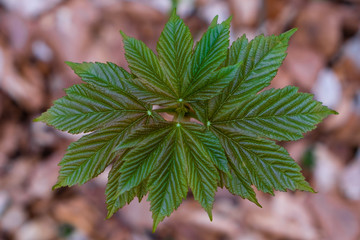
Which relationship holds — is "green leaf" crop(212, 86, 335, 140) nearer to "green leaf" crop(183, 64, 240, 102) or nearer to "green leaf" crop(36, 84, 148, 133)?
"green leaf" crop(183, 64, 240, 102)

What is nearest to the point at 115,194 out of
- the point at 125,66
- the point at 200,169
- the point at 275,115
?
the point at 200,169

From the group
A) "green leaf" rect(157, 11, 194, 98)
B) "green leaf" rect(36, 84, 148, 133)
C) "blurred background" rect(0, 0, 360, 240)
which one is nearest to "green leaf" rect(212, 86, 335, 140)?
"green leaf" rect(157, 11, 194, 98)

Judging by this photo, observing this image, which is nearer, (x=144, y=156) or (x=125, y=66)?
(x=144, y=156)

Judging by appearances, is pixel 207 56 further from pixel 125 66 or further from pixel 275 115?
pixel 125 66

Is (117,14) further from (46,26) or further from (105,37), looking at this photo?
(46,26)

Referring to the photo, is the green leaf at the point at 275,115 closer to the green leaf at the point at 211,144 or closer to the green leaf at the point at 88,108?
the green leaf at the point at 211,144

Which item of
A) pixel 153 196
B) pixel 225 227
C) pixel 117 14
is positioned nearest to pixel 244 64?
pixel 153 196
